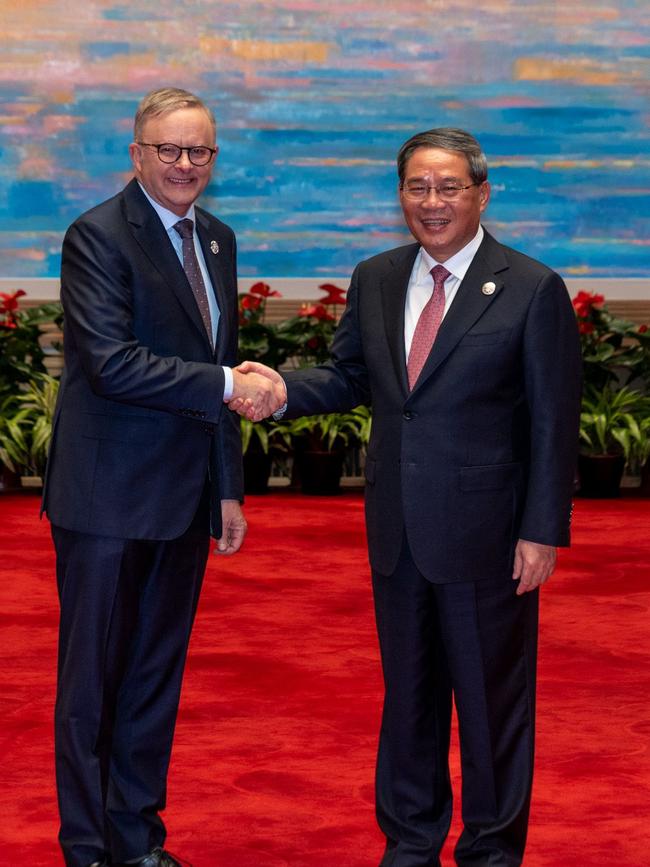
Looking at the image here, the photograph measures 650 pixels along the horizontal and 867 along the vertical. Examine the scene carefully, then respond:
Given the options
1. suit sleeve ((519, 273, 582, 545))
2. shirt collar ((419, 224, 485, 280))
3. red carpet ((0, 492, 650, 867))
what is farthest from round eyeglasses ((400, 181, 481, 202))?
red carpet ((0, 492, 650, 867))

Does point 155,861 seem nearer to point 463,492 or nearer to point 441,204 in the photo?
point 463,492

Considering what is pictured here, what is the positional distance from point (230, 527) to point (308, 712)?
125 cm

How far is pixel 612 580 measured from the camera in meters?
6.01

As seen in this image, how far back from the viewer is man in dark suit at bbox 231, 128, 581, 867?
2.83 m

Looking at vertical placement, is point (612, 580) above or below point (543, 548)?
below

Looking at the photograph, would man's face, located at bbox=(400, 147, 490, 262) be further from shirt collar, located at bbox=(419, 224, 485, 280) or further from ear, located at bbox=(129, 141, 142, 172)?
ear, located at bbox=(129, 141, 142, 172)

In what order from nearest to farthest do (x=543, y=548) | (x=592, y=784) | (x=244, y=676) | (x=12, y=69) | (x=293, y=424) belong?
(x=543, y=548) < (x=592, y=784) < (x=244, y=676) < (x=293, y=424) < (x=12, y=69)

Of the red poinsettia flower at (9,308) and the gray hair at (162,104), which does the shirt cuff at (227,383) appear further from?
the red poinsettia flower at (9,308)

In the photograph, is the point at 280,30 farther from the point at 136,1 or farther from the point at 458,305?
the point at 458,305

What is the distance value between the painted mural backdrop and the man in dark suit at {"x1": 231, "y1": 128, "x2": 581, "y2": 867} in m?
6.30

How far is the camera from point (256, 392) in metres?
2.95

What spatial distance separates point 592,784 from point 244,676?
1337 millimetres

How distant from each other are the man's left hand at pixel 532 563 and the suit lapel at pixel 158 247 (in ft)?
2.57

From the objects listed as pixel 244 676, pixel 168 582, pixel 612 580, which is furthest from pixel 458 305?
pixel 612 580
